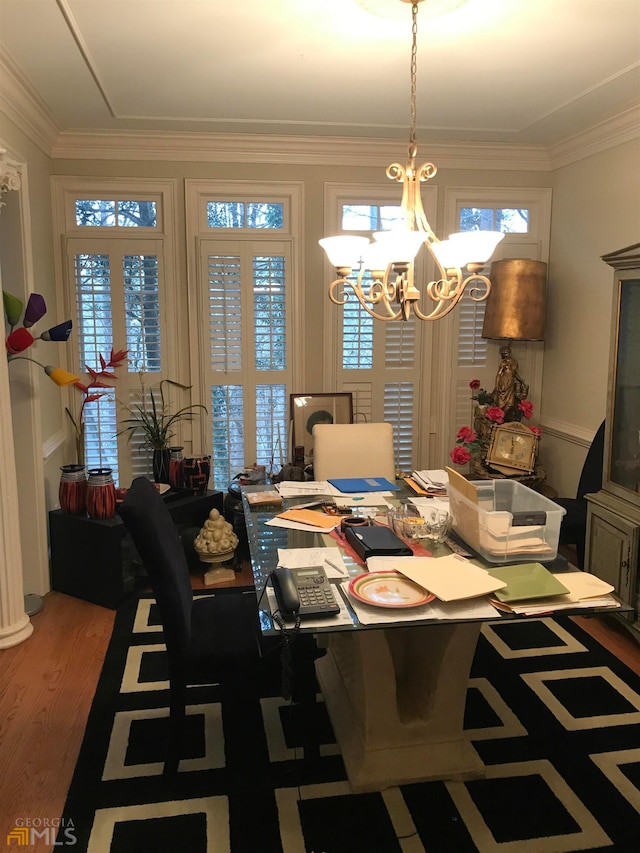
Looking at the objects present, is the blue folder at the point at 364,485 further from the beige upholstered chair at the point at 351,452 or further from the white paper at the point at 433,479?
the beige upholstered chair at the point at 351,452

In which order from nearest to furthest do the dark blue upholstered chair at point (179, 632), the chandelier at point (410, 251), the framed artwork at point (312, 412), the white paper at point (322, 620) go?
1. the white paper at point (322, 620)
2. the dark blue upholstered chair at point (179, 632)
3. the chandelier at point (410, 251)
4. the framed artwork at point (312, 412)

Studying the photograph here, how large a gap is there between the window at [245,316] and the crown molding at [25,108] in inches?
32.9

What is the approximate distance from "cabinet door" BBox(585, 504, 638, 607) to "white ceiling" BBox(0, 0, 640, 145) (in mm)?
2029

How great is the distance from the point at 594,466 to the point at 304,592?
8.09 ft

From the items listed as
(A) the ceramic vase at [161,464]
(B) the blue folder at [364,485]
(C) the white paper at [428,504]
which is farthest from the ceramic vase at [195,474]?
(C) the white paper at [428,504]

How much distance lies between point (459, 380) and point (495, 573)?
108 inches

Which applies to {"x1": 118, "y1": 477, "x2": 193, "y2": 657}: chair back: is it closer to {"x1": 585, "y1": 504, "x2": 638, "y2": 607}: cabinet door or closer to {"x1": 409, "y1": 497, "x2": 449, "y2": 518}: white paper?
{"x1": 409, "y1": 497, "x2": 449, "y2": 518}: white paper

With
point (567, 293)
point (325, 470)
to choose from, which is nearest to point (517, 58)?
point (567, 293)

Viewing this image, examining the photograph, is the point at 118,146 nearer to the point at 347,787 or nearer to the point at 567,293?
the point at 567,293

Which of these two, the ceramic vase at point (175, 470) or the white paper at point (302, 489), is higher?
the white paper at point (302, 489)

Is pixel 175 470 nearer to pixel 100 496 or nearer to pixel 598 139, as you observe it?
pixel 100 496

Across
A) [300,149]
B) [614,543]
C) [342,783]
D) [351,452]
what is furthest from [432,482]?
[300,149]

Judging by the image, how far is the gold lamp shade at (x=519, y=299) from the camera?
159 inches

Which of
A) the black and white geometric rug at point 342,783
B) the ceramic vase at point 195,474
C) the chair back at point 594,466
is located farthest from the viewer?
the ceramic vase at point 195,474
